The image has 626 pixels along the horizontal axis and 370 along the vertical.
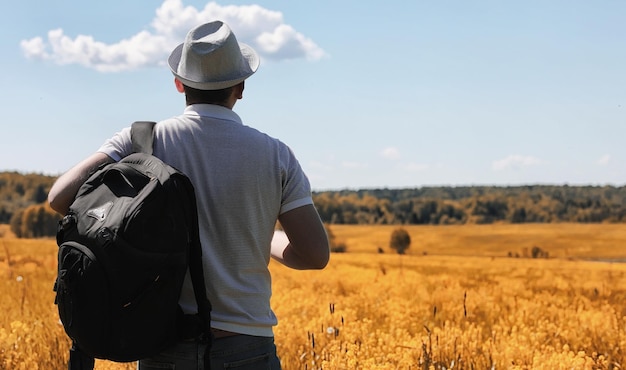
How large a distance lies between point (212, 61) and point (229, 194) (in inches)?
18.6

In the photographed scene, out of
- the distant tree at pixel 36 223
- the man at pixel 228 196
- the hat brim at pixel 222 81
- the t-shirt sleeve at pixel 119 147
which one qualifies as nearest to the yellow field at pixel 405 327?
the man at pixel 228 196

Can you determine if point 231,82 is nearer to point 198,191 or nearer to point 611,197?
point 198,191

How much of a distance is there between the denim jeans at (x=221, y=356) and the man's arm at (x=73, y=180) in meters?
0.61

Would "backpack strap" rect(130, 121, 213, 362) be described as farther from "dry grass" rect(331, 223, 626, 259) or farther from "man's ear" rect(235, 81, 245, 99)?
"dry grass" rect(331, 223, 626, 259)

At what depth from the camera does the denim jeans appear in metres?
2.55

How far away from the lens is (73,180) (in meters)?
2.65

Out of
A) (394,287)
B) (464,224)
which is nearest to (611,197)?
(464,224)

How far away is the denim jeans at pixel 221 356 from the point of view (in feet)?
8.36

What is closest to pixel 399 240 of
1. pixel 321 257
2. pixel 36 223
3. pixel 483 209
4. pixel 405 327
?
pixel 36 223

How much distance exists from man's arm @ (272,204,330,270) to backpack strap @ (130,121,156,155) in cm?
52

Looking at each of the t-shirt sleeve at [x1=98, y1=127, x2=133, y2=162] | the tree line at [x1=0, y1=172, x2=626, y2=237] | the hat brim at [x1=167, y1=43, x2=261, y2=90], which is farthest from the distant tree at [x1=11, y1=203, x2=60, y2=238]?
the t-shirt sleeve at [x1=98, y1=127, x2=133, y2=162]

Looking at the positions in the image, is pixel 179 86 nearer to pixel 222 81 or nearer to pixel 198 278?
pixel 222 81

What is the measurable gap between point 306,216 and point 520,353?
4.20m

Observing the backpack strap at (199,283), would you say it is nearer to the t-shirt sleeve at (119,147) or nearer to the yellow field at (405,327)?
the t-shirt sleeve at (119,147)
